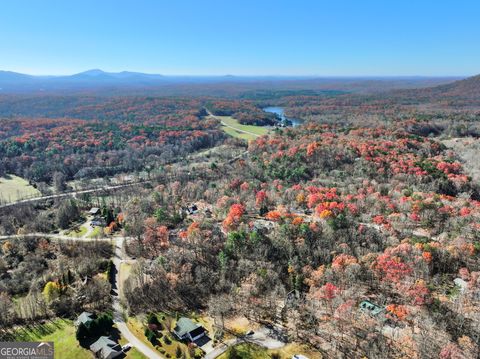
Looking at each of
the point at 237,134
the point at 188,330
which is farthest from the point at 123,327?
the point at 237,134

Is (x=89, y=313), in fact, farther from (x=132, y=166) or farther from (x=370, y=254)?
(x=132, y=166)

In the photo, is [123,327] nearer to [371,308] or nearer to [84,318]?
[84,318]

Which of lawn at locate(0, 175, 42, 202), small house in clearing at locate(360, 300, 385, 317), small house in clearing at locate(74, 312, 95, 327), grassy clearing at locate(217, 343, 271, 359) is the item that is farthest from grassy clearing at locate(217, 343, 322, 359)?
lawn at locate(0, 175, 42, 202)

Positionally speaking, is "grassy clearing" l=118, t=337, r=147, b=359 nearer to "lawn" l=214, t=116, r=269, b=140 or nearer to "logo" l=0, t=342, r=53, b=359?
"logo" l=0, t=342, r=53, b=359

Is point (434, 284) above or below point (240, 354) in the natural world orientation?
above

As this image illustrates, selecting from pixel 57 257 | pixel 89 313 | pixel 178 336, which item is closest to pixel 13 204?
pixel 57 257

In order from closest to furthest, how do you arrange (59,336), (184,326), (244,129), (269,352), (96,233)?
(269,352) < (184,326) < (59,336) < (96,233) < (244,129)

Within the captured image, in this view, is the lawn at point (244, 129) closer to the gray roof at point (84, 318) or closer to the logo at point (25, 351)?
the gray roof at point (84, 318)
